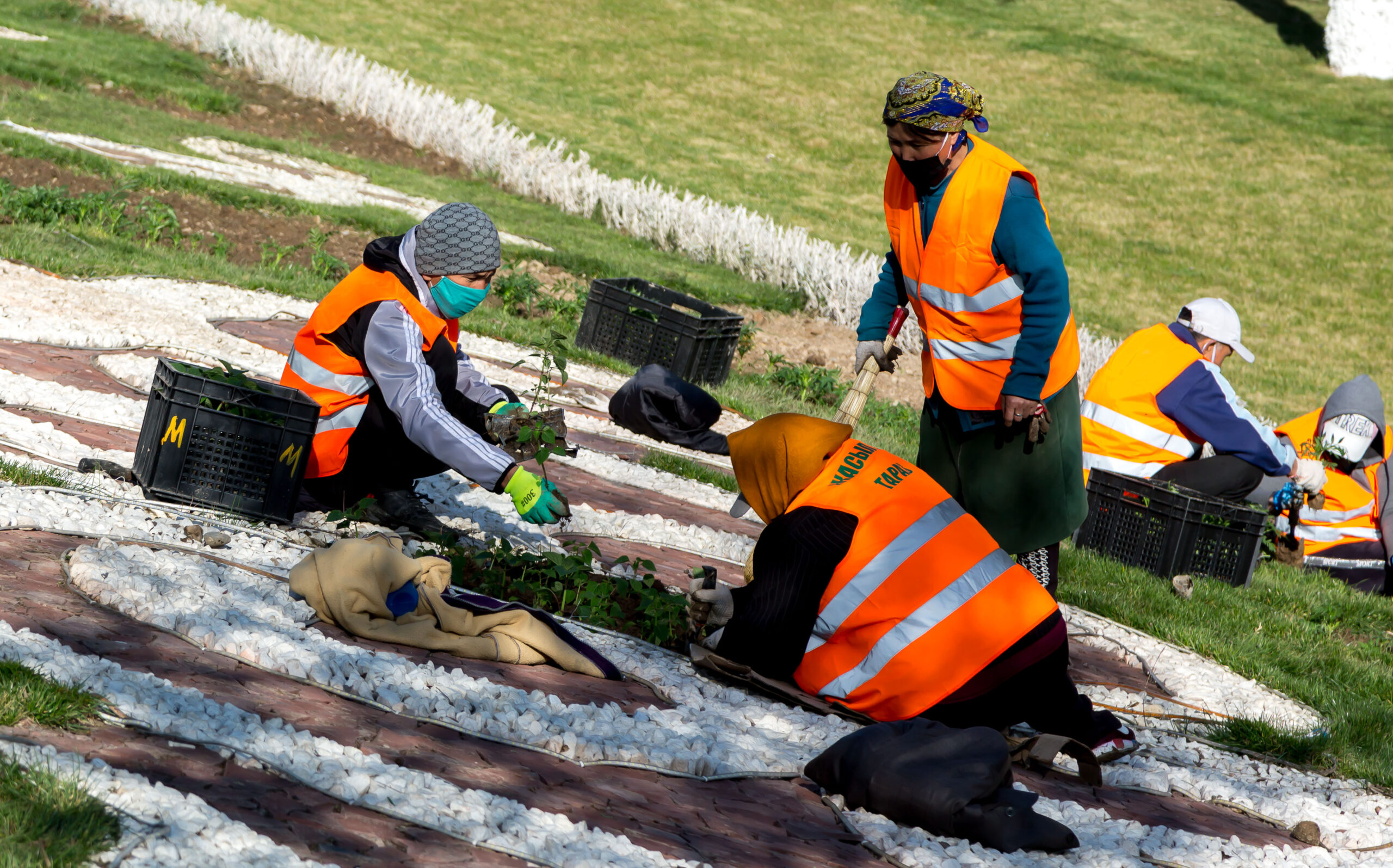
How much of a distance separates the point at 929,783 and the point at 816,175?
23.5 m

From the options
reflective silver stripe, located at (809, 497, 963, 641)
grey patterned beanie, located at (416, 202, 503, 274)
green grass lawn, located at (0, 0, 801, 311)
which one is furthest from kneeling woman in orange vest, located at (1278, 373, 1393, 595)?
green grass lawn, located at (0, 0, 801, 311)

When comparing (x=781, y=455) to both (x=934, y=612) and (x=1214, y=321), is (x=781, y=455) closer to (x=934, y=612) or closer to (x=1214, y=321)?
(x=934, y=612)

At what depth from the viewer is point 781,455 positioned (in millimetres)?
3916

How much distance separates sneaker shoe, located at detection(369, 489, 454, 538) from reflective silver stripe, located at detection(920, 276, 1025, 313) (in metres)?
2.20

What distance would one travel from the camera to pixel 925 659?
3.80 meters

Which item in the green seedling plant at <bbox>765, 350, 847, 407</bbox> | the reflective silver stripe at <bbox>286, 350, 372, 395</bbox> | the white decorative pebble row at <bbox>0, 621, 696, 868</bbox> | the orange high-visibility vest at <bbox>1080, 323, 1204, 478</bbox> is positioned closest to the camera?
Answer: the white decorative pebble row at <bbox>0, 621, 696, 868</bbox>

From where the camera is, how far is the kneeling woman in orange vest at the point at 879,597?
376 centimetres

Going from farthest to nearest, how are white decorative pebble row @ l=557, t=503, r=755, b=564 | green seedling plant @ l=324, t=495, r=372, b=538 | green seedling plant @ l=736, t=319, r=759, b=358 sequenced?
green seedling plant @ l=736, t=319, r=759, b=358, white decorative pebble row @ l=557, t=503, r=755, b=564, green seedling plant @ l=324, t=495, r=372, b=538

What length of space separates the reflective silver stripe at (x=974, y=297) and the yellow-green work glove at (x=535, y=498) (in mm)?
1618

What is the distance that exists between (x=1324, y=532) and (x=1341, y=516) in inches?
5.9

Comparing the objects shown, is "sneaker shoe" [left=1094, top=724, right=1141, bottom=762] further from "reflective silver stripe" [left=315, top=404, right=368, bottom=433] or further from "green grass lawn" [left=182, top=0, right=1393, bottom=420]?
"green grass lawn" [left=182, top=0, right=1393, bottom=420]

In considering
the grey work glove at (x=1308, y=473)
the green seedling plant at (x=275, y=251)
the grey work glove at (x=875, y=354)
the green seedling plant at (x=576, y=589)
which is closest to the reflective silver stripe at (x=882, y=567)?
the green seedling plant at (x=576, y=589)

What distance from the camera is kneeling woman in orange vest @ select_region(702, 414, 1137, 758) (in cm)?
376

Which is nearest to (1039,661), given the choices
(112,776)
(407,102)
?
(112,776)
